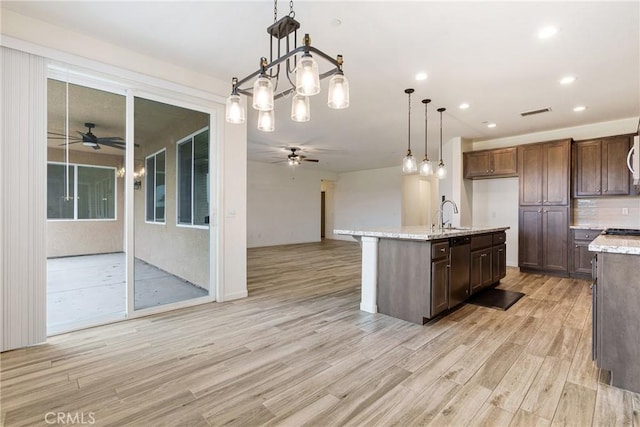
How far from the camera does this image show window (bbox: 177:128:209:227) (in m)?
3.78

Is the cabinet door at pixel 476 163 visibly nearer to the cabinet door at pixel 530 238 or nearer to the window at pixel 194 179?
the cabinet door at pixel 530 238

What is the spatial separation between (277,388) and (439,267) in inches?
76.0

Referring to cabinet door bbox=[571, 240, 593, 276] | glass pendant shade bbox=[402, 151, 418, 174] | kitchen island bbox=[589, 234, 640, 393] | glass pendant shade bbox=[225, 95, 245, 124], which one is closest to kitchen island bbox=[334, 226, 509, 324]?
glass pendant shade bbox=[402, 151, 418, 174]

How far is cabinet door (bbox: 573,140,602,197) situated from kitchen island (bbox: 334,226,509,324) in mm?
2795

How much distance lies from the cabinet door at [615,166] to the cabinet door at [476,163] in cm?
167

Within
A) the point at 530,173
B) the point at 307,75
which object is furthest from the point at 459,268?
the point at 530,173

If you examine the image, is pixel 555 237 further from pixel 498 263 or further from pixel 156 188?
pixel 156 188

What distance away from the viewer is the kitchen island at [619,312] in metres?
1.88

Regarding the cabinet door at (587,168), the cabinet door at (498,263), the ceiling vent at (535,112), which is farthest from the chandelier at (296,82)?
the cabinet door at (587,168)

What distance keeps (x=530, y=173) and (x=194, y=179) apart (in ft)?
18.7

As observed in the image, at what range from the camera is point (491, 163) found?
584cm

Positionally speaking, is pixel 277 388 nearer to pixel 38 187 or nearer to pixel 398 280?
pixel 398 280

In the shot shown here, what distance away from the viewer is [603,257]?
1.98m

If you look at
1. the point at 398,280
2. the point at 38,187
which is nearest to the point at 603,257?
the point at 398,280
